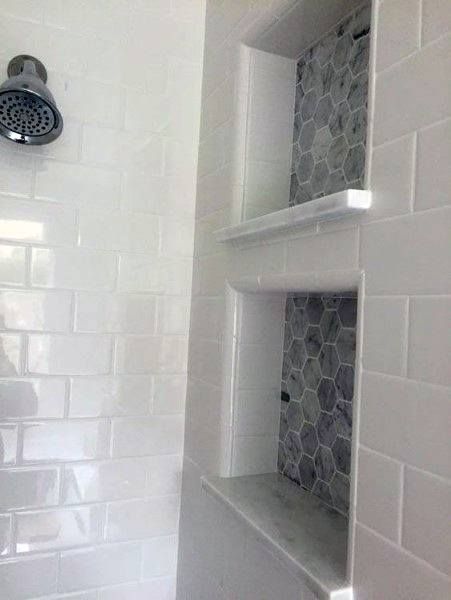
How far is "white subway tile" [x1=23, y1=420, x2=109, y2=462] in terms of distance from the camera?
1.09 m

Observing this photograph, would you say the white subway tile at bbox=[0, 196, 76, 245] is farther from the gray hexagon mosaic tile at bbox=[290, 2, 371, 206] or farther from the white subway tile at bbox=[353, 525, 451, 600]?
the white subway tile at bbox=[353, 525, 451, 600]

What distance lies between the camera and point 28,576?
108 cm

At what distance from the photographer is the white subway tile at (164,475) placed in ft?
3.92

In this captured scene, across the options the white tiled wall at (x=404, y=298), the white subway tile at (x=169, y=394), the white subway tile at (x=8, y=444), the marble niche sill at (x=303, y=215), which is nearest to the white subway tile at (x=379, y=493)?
the white tiled wall at (x=404, y=298)

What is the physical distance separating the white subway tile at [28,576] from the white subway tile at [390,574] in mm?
731

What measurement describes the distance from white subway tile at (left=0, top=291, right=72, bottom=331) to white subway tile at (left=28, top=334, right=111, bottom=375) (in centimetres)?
3

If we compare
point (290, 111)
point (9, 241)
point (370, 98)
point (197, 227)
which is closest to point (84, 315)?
point (9, 241)

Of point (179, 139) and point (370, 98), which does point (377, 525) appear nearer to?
point (370, 98)

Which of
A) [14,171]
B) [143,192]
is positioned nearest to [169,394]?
[143,192]

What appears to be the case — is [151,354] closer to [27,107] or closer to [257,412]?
[257,412]

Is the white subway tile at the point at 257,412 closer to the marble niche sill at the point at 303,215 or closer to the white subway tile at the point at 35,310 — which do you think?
the marble niche sill at the point at 303,215

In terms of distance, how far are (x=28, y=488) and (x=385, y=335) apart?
84cm

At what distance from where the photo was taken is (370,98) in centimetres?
67

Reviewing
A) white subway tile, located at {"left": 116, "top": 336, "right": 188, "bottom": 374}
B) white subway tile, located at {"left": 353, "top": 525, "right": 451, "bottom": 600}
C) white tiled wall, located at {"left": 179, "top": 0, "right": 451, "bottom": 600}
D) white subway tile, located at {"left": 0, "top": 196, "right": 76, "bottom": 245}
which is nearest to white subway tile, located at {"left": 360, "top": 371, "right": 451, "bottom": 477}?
white tiled wall, located at {"left": 179, "top": 0, "right": 451, "bottom": 600}
